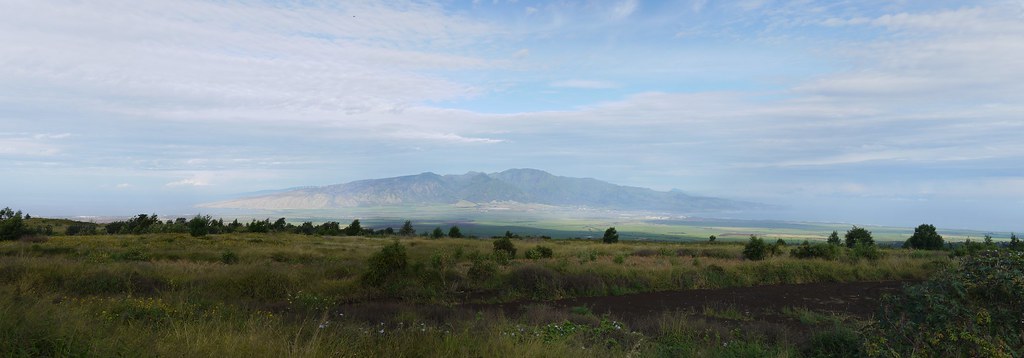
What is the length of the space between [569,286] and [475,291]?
2995 millimetres

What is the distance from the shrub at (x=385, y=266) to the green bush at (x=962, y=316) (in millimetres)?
13243

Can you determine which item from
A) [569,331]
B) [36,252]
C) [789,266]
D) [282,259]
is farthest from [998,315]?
[36,252]

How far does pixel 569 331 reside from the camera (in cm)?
765

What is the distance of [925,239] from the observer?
42.1 metres

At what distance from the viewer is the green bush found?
4781 millimetres

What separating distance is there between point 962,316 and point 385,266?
1404 centimetres

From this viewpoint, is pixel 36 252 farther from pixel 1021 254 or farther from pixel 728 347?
pixel 1021 254

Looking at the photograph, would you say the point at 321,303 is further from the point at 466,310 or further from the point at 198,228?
the point at 198,228

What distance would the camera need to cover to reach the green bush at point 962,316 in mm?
4781

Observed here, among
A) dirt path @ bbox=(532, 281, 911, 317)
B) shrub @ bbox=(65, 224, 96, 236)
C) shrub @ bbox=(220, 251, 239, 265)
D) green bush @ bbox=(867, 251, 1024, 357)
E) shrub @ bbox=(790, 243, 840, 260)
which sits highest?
green bush @ bbox=(867, 251, 1024, 357)

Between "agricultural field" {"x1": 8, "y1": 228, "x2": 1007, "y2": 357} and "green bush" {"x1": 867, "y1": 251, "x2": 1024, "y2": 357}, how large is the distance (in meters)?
0.65

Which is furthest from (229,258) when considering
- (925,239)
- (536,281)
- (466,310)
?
(925,239)

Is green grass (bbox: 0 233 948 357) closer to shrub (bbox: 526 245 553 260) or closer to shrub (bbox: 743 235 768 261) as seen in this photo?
shrub (bbox: 743 235 768 261)

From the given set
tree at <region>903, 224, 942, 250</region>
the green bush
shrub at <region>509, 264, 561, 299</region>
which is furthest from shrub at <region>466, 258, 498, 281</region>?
tree at <region>903, 224, 942, 250</region>
